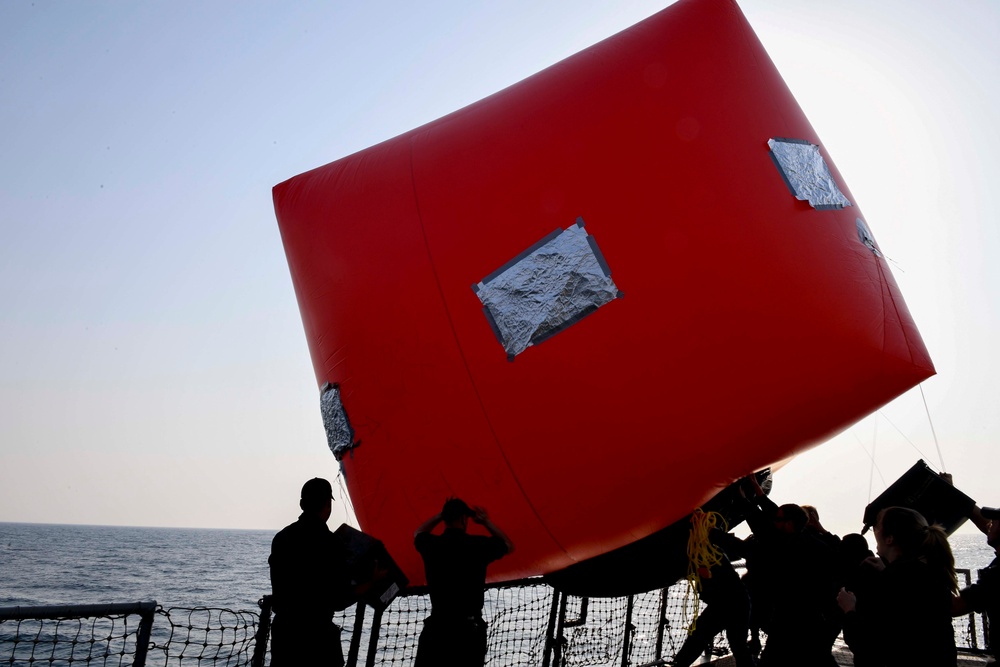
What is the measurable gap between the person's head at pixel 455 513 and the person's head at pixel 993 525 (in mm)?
2708

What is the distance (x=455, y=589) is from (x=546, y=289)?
1.63 meters

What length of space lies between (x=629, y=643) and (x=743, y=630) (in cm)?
129

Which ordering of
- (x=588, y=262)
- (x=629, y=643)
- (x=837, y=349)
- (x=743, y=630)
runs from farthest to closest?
(x=629, y=643) < (x=743, y=630) < (x=588, y=262) < (x=837, y=349)

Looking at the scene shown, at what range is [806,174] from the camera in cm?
383

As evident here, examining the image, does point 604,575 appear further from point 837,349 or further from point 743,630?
point 837,349

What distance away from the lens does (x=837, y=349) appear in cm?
342

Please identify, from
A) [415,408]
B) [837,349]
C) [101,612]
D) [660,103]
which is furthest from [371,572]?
[660,103]

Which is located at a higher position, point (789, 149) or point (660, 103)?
point (660, 103)

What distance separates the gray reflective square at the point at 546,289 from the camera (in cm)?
364

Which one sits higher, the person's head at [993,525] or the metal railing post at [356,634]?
the metal railing post at [356,634]

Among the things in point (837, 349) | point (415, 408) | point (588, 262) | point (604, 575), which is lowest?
point (604, 575)

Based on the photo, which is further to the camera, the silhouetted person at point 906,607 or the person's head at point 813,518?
the person's head at point 813,518

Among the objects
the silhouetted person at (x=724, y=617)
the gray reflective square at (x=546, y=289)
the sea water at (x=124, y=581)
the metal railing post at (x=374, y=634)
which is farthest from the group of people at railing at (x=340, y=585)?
the sea water at (x=124, y=581)

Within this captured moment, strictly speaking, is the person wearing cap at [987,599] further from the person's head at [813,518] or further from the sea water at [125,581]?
the sea water at [125,581]
